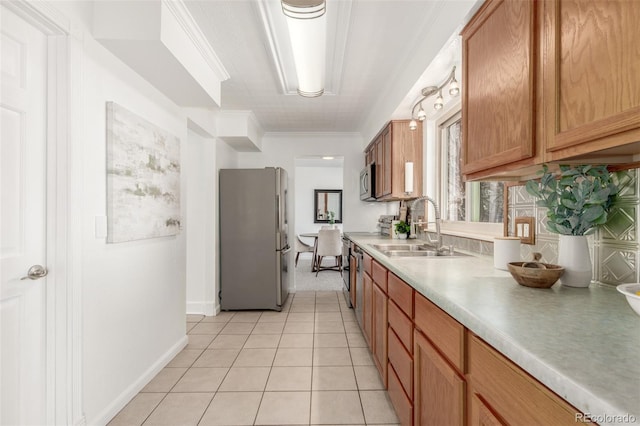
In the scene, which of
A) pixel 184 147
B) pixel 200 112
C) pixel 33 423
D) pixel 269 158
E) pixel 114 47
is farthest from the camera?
pixel 269 158

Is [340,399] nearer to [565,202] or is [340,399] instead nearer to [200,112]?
[565,202]

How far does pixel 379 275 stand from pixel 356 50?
1.67 m

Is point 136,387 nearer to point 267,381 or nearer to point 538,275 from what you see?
point 267,381

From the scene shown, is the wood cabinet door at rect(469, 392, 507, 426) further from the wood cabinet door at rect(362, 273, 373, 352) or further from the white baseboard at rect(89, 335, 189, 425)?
the white baseboard at rect(89, 335, 189, 425)

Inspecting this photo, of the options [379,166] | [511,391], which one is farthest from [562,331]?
[379,166]

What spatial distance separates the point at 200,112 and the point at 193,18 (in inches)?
56.6

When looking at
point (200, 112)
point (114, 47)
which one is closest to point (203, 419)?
point (114, 47)

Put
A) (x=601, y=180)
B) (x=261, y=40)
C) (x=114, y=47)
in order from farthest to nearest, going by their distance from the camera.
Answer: (x=261, y=40) → (x=114, y=47) → (x=601, y=180)

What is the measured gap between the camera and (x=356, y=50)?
93.7 inches

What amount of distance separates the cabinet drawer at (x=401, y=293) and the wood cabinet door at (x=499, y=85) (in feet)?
2.11

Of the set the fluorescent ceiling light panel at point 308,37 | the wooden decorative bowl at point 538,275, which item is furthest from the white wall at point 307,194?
the wooden decorative bowl at point 538,275

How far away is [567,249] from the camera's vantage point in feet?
3.74

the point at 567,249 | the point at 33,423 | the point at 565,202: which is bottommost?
the point at 33,423

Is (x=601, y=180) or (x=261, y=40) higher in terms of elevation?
(x=261, y=40)
